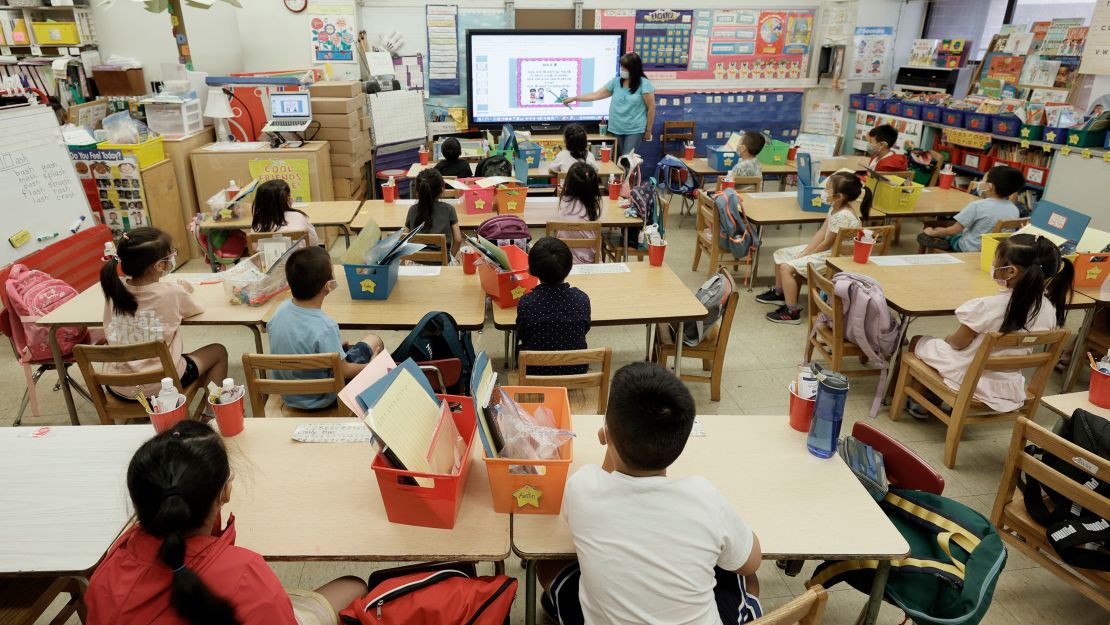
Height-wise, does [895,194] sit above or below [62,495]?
above

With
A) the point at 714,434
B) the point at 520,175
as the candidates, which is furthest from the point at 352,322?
the point at 520,175

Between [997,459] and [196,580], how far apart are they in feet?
11.1

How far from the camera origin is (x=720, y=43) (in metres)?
8.05

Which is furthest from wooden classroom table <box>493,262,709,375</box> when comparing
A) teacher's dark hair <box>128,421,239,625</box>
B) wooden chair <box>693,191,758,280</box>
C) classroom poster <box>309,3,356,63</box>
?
classroom poster <box>309,3,356,63</box>

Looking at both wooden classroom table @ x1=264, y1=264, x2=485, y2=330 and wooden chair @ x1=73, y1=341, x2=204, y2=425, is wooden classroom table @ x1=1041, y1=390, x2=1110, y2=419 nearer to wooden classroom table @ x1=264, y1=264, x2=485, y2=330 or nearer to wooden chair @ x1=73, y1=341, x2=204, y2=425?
wooden classroom table @ x1=264, y1=264, x2=485, y2=330

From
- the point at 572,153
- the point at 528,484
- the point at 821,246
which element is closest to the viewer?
the point at 528,484

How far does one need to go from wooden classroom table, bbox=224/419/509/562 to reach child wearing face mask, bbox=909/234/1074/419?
235cm

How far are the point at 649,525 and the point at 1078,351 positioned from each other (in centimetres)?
339

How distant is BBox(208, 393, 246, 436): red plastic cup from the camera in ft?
6.43

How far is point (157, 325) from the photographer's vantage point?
2.81 meters

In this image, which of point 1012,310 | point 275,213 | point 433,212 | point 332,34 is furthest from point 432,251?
point 332,34

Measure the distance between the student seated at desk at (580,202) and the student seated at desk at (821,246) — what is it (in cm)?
138

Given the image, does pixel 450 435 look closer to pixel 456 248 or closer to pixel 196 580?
pixel 196 580

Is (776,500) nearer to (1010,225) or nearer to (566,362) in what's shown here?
(566,362)
